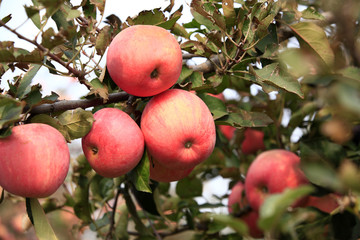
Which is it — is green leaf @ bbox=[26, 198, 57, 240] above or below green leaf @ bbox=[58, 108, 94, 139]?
below

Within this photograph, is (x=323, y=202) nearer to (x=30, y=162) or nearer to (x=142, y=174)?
(x=142, y=174)

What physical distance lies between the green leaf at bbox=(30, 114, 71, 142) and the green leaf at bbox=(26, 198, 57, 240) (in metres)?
0.21

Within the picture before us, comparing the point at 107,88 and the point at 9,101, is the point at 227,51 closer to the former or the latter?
the point at 107,88

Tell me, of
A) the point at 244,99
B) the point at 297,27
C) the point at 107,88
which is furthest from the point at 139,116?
the point at 244,99

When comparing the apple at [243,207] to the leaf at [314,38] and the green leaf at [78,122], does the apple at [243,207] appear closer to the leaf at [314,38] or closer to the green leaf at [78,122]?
the leaf at [314,38]

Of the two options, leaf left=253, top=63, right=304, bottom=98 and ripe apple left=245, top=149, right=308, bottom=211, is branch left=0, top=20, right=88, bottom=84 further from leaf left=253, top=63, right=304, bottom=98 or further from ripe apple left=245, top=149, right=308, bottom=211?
ripe apple left=245, top=149, right=308, bottom=211

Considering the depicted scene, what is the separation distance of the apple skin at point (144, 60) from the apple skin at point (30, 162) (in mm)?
260

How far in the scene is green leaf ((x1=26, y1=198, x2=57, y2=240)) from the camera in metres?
1.14

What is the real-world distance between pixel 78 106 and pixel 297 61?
88 centimetres

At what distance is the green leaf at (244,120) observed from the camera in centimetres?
137

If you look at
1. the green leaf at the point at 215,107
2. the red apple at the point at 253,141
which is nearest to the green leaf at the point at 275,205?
the green leaf at the point at 215,107

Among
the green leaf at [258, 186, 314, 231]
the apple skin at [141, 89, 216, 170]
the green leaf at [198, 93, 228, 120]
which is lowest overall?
the green leaf at [198, 93, 228, 120]

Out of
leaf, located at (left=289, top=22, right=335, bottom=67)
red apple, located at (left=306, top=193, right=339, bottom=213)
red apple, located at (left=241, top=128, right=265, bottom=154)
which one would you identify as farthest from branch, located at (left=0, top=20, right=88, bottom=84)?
red apple, located at (left=241, top=128, right=265, bottom=154)

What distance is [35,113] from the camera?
1.18 metres
